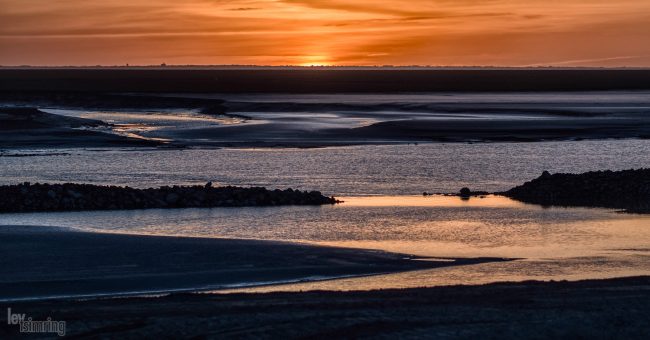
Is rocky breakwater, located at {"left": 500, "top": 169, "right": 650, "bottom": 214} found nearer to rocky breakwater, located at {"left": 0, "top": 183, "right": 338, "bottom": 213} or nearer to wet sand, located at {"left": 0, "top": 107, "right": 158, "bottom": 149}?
rocky breakwater, located at {"left": 0, "top": 183, "right": 338, "bottom": 213}

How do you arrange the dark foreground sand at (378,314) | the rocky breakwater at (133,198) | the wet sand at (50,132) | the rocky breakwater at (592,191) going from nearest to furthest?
the dark foreground sand at (378,314)
the rocky breakwater at (133,198)
the rocky breakwater at (592,191)
the wet sand at (50,132)

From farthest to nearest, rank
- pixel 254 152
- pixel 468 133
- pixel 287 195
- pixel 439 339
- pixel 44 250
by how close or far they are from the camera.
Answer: pixel 468 133, pixel 254 152, pixel 287 195, pixel 44 250, pixel 439 339

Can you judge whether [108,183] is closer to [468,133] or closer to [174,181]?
[174,181]

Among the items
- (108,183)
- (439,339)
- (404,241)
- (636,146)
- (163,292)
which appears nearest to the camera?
(439,339)

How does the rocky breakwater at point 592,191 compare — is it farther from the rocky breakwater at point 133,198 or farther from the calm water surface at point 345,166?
the rocky breakwater at point 133,198

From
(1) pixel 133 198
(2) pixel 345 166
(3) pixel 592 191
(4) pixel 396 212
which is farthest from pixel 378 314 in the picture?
(2) pixel 345 166

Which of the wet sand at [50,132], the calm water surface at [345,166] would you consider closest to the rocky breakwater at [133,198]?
the calm water surface at [345,166]

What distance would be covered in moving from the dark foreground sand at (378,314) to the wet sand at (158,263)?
4.67ft

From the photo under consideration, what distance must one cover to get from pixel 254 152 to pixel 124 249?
21.9 meters

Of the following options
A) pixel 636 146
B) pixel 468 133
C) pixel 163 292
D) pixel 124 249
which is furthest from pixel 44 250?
pixel 468 133

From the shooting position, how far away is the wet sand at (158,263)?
49.8 feet

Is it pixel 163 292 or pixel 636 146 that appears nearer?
pixel 163 292

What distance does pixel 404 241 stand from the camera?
19266mm

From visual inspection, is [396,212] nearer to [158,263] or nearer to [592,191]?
[592,191]
